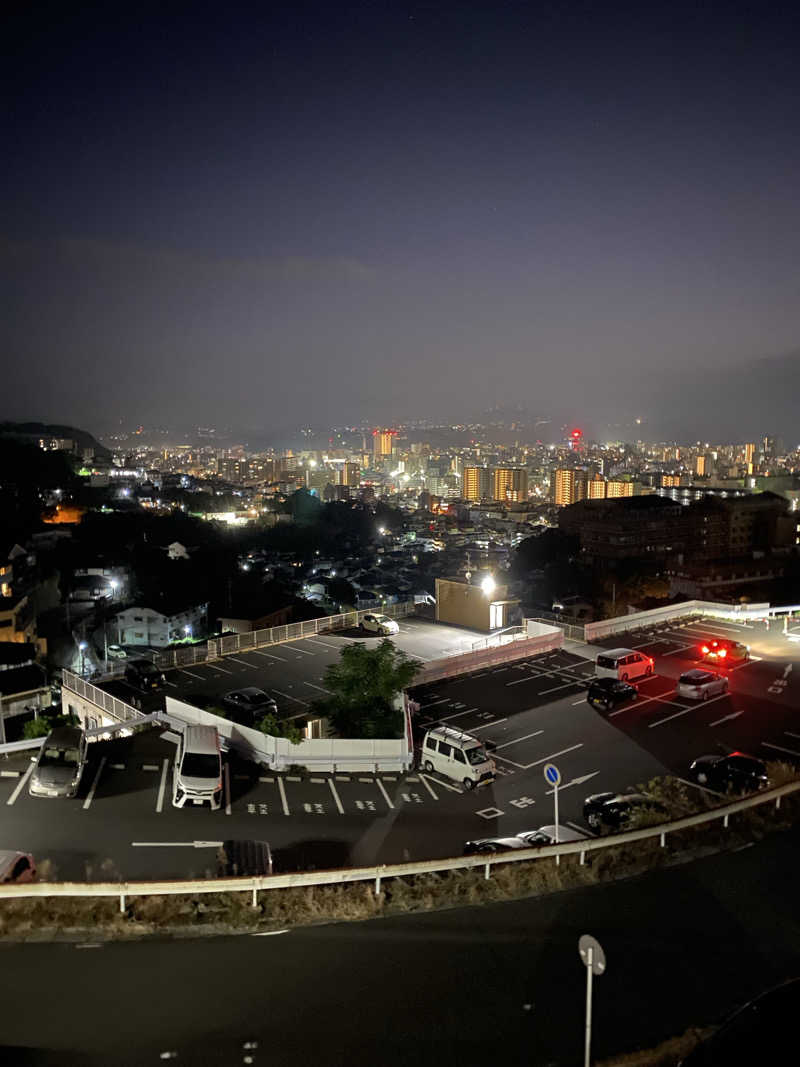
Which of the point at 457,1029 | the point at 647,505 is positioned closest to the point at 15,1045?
the point at 457,1029

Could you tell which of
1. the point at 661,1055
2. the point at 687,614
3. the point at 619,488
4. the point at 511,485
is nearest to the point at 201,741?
the point at 661,1055

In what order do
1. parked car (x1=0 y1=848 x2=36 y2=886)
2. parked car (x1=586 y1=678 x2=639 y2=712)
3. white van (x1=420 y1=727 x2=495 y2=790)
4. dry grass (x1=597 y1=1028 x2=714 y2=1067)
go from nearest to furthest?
dry grass (x1=597 y1=1028 x2=714 y2=1067) → parked car (x1=0 y1=848 x2=36 y2=886) → white van (x1=420 y1=727 x2=495 y2=790) → parked car (x1=586 y1=678 x2=639 y2=712)

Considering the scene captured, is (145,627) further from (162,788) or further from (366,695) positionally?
(162,788)

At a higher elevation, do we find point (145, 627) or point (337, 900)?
point (337, 900)

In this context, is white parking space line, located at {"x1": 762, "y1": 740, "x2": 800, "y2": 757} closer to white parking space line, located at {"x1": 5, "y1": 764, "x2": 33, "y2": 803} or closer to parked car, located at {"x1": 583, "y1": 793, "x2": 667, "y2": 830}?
parked car, located at {"x1": 583, "y1": 793, "x2": 667, "y2": 830}

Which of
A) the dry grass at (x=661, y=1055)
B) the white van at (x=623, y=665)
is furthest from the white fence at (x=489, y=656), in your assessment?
the dry grass at (x=661, y=1055)

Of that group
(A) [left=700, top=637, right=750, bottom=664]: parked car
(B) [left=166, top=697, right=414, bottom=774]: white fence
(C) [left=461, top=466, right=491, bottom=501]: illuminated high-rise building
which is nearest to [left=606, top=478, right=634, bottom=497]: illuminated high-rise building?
(C) [left=461, top=466, right=491, bottom=501]: illuminated high-rise building
